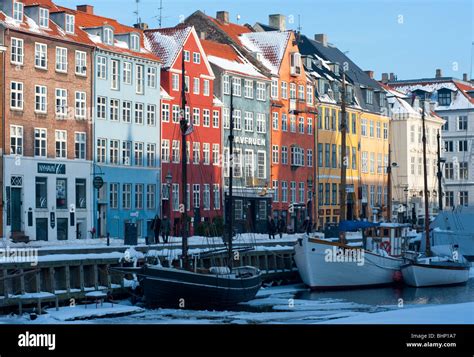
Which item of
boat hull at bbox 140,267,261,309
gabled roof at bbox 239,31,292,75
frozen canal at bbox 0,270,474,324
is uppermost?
gabled roof at bbox 239,31,292,75

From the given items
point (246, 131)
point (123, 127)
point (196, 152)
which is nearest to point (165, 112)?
point (196, 152)

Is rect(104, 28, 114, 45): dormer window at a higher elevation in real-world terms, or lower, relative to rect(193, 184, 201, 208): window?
higher

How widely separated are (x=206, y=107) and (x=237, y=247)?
2625cm

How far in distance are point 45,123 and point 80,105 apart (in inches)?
141

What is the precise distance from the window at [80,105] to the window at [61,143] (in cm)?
185

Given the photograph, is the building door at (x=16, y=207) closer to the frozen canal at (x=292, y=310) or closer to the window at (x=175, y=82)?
the frozen canal at (x=292, y=310)

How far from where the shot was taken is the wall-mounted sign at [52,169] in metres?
→ 61.2

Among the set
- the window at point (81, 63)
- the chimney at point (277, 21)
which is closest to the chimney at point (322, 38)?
the chimney at point (277, 21)

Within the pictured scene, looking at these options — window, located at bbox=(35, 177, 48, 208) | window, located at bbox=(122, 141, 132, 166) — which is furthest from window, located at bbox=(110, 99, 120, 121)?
window, located at bbox=(35, 177, 48, 208)

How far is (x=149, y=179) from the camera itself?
7162 centimetres

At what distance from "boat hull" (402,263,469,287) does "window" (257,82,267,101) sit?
32.9 m

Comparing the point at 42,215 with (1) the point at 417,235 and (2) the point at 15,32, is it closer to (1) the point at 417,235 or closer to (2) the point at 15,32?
(2) the point at 15,32

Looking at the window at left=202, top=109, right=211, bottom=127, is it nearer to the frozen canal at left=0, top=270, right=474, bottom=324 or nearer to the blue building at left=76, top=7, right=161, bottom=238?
the blue building at left=76, top=7, right=161, bottom=238

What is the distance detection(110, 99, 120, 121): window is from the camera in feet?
223
